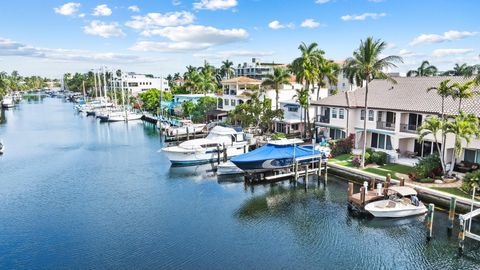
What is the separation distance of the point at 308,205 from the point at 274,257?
32.1 ft

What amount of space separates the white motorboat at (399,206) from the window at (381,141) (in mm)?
13752

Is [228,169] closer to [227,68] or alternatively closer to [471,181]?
[471,181]

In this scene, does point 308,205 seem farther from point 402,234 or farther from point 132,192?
point 132,192

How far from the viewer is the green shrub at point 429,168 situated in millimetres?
32781

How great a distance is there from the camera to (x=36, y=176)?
41688mm

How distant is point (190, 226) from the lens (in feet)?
90.0

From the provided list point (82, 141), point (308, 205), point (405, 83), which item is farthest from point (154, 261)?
point (82, 141)

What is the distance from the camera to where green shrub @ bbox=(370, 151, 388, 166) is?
3819 cm

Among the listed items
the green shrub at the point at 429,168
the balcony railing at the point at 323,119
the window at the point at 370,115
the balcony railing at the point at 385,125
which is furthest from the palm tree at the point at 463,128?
the balcony railing at the point at 323,119

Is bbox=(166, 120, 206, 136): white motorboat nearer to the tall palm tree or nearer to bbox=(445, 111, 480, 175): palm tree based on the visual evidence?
the tall palm tree

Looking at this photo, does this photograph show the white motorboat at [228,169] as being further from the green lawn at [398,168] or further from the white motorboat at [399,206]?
the white motorboat at [399,206]

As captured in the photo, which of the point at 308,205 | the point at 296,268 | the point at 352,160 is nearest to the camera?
the point at 296,268

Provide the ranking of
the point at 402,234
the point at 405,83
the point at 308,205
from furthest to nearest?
the point at 405,83, the point at 308,205, the point at 402,234

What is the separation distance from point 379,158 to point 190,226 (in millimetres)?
21659
